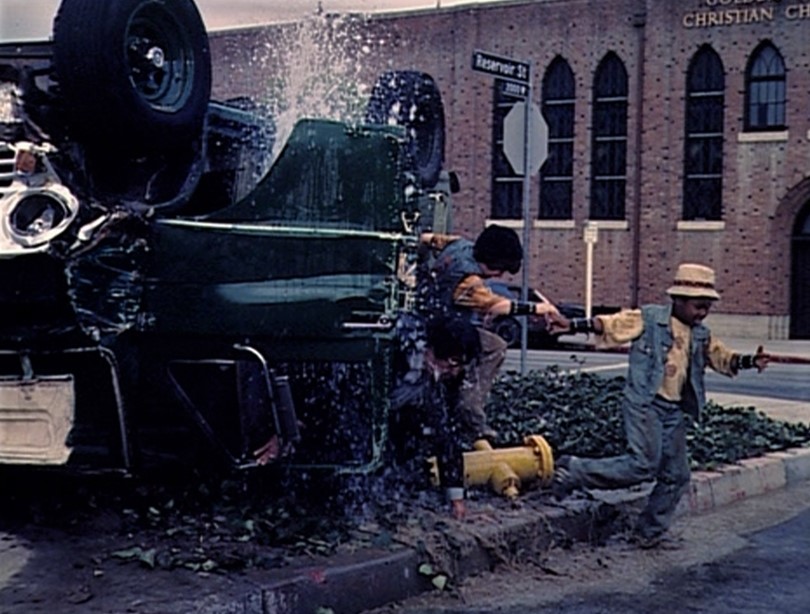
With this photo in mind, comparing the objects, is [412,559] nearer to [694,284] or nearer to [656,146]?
[694,284]

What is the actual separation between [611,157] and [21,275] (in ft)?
97.7

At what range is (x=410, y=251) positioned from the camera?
622cm

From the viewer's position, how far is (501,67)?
41.0ft

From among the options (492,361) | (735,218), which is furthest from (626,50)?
(492,361)

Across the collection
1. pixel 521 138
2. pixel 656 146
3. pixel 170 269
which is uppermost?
pixel 656 146

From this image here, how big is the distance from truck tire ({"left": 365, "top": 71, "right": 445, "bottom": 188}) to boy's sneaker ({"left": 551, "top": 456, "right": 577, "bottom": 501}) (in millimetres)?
1723

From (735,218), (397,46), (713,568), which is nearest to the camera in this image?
(713,568)

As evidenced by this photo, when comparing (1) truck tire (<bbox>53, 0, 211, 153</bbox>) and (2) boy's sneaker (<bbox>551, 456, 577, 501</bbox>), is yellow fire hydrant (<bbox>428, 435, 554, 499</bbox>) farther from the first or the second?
(1) truck tire (<bbox>53, 0, 211, 153</bbox>)

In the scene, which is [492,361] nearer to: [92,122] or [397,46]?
[92,122]

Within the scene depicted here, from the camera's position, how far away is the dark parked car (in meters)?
5.46

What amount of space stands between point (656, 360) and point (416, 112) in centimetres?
206

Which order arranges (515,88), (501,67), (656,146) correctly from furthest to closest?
(656,146), (515,88), (501,67)

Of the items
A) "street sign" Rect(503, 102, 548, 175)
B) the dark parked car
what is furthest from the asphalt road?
the dark parked car

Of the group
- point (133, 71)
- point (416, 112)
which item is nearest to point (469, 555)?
point (133, 71)
